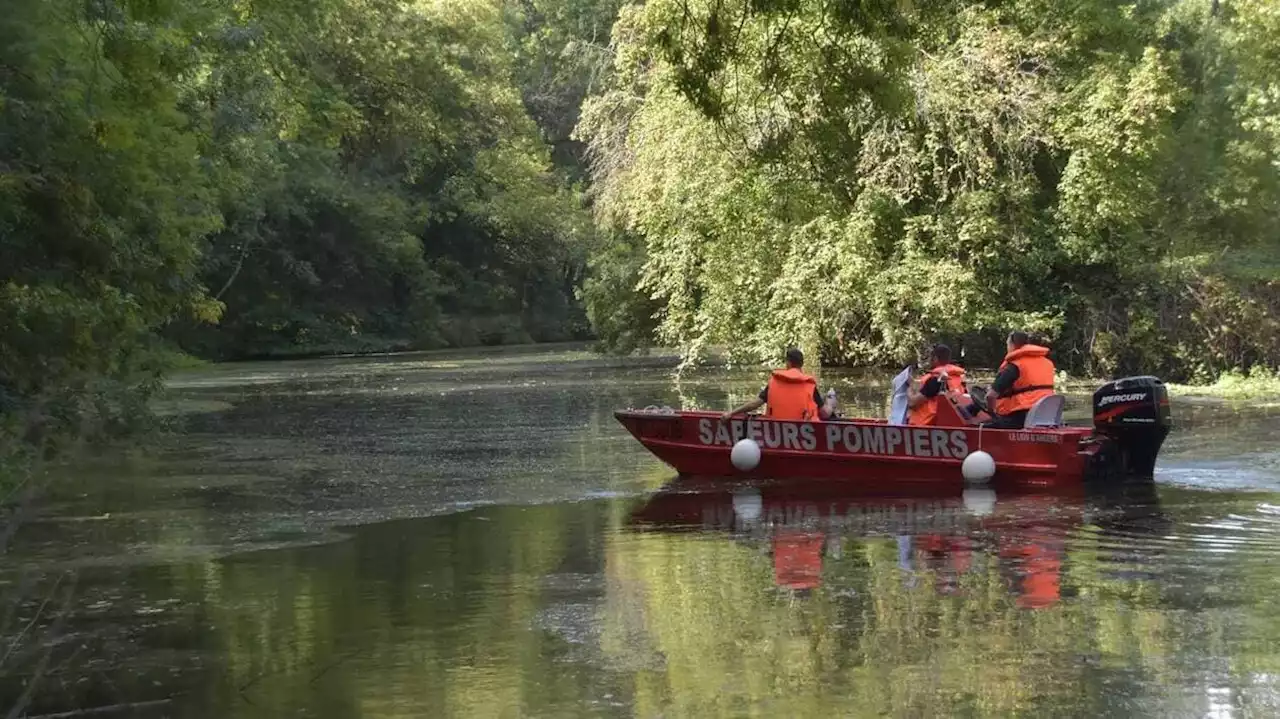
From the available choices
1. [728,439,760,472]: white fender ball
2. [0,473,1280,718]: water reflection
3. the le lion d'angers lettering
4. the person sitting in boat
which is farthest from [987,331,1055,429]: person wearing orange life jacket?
[728,439,760,472]: white fender ball

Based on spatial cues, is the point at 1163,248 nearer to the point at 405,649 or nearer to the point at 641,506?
the point at 641,506

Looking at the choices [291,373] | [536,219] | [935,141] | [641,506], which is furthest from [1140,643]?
[536,219]

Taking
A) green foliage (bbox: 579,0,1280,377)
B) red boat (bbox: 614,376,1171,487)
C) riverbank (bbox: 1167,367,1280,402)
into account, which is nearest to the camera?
red boat (bbox: 614,376,1171,487)

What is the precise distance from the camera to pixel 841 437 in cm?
1792

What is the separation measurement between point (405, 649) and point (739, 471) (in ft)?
30.6

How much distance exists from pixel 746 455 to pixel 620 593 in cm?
708

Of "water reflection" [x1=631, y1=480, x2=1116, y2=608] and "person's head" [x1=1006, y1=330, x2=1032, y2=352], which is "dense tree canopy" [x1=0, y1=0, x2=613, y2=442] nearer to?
"water reflection" [x1=631, y1=480, x2=1116, y2=608]

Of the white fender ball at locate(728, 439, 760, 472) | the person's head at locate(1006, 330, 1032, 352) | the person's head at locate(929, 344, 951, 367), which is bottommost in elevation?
the white fender ball at locate(728, 439, 760, 472)

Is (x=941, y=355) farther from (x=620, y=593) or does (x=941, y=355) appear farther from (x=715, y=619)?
(x=715, y=619)

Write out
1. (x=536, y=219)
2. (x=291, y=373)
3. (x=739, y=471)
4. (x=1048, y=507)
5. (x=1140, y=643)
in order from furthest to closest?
1. (x=536, y=219)
2. (x=291, y=373)
3. (x=739, y=471)
4. (x=1048, y=507)
5. (x=1140, y=643)

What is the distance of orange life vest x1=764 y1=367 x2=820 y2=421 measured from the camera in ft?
60.4

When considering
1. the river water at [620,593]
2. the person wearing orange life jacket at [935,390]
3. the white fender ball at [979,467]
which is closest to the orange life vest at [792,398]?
the river water at [620,593]

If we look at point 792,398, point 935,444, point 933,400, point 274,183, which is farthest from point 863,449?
point 274,183

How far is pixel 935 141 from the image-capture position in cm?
3067
